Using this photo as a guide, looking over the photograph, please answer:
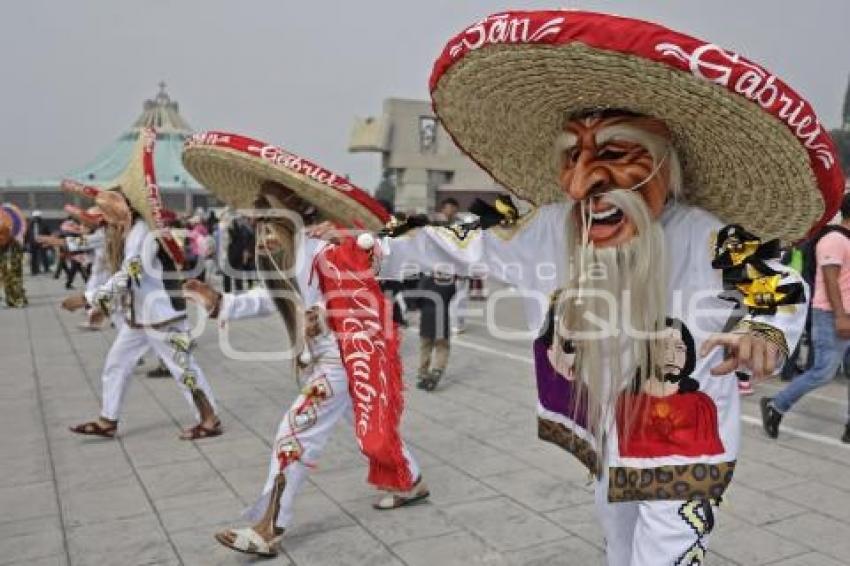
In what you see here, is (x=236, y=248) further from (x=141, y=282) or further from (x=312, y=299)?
(x=312, y=299)

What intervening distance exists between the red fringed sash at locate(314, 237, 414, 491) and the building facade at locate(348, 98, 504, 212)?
149 ft

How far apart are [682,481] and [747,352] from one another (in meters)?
0.47

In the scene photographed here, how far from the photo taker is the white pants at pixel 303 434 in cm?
371

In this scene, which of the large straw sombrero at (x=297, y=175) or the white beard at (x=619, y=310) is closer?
the white beard at (x=619, y=310)

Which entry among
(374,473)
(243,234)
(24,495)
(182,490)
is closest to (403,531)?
(374,473)

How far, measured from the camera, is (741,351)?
6.29ft

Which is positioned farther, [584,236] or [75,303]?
[75,303]

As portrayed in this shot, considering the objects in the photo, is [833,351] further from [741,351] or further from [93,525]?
[93,525]

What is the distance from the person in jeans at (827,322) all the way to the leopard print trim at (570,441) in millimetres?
3638

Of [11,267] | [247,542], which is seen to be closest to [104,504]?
[247,542]

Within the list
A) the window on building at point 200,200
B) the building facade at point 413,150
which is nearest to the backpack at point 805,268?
Result: the building facade at point 413,150

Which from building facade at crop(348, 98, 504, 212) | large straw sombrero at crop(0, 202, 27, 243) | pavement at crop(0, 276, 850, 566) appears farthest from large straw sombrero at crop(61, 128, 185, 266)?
building facade at crop(348, 98, 504, 212)

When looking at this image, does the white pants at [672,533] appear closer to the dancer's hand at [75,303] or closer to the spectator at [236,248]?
the dancer's hand at [75,303]

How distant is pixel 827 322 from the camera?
550cm
